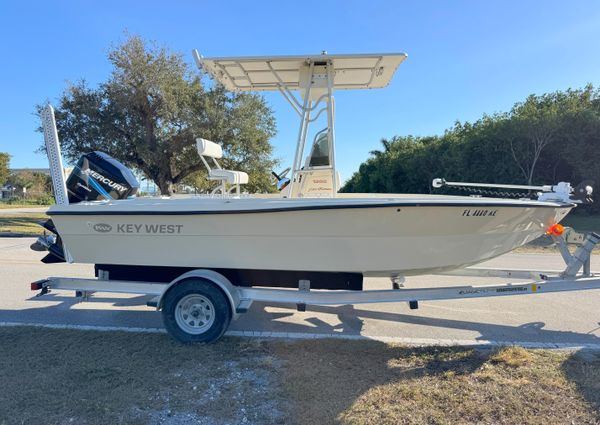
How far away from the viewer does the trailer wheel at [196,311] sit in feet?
12.9

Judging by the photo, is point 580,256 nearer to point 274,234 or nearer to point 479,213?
point 479,213

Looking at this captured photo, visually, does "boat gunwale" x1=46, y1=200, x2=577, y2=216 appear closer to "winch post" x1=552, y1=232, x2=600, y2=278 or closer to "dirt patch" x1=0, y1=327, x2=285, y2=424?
"winch post" x1=552, y1=232, x2=600, y2=278

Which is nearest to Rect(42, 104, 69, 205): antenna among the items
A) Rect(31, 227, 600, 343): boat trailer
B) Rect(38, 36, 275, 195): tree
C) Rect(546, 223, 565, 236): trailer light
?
Rect(31, 227, 600, 343): boat trailer

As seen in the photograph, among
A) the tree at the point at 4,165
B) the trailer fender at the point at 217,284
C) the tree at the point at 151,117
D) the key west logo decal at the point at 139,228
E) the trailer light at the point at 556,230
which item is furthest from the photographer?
the tree at the point at 4,165

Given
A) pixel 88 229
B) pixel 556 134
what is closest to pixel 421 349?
pixel 88 229

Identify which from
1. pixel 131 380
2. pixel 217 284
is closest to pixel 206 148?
pixel 217 284

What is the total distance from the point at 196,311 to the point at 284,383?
131cm

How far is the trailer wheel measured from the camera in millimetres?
3928

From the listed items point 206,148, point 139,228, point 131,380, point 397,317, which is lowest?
point 397,317

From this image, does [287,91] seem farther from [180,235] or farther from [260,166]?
[260,166]

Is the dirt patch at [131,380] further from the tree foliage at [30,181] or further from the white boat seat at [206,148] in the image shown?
the tree foliage at [30,181]

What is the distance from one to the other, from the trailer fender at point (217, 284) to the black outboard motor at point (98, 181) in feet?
4.73

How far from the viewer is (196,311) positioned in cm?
407

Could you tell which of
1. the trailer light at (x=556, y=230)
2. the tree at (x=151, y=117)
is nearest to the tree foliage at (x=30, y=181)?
the tree at (x=151, y=117)
